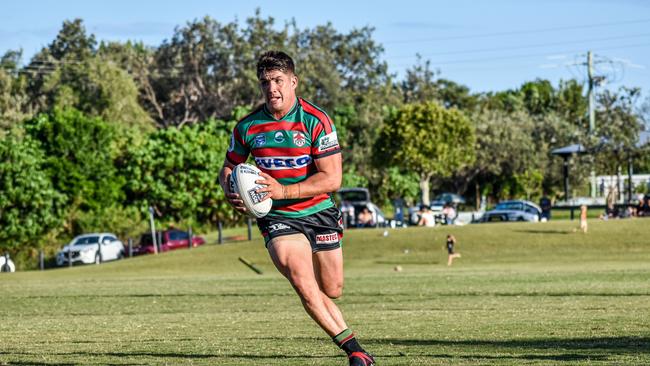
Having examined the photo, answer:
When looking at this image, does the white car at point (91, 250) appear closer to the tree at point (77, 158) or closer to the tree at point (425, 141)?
the tree at point (77, 158)

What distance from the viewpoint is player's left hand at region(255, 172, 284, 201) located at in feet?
30.3

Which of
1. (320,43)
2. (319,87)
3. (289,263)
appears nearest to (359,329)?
(289,263)

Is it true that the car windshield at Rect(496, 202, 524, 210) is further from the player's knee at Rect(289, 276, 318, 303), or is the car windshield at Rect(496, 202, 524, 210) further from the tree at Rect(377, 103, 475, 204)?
the player's knee at Rect(289, 276, 318, 303)

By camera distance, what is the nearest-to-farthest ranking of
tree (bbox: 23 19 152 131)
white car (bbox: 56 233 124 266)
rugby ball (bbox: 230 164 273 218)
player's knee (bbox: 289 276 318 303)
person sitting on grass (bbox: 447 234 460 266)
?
1. rugby ball (bbox: 230 164 273 218)
2. player's knee (bbox: 289 276 318 303)
3. person sitting on grass (bbox: 447 234 460 266)
4. white car (bbox: 56 233 124 266)
5. tree (bbox: 23 19 152 131)

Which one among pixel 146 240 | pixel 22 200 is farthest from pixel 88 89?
pixel 146 240

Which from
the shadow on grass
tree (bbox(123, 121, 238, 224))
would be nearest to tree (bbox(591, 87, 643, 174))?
tree (bbox(123, 121, 238, 224))

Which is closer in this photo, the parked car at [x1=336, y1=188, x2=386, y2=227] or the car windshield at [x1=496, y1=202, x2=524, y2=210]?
the parked car at [x1=336, y1=188, x2=386, y2=227]

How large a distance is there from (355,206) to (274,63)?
2336 inches

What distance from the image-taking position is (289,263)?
9.33 meters

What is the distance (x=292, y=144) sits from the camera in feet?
31.0

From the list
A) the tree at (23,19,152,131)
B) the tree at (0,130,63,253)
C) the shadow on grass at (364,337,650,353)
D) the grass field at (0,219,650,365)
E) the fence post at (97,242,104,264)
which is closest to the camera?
the grass field at (0,219,650,365)

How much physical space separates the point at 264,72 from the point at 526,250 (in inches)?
1603

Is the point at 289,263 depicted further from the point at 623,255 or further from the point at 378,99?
the point at 378,99

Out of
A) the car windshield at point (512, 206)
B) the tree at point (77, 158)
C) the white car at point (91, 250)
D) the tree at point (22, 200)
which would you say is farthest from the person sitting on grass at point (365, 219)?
the tree at point (22, 200)
